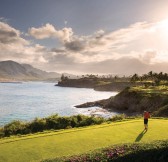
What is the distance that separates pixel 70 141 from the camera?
18.2m

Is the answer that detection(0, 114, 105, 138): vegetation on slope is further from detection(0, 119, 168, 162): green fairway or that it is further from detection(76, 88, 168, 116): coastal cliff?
detection(76, 88, 168, 116): coastal cliff

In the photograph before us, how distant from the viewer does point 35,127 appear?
111 ft

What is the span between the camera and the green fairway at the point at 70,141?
15.9 meters

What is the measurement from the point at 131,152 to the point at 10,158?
678cm

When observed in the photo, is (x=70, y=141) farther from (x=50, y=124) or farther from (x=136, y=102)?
(x=136, y=102)

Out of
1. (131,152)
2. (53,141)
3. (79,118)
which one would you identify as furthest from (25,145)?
(79,118)

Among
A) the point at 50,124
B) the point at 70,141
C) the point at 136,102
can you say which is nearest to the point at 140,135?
the point at 70,141

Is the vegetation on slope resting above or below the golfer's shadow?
below

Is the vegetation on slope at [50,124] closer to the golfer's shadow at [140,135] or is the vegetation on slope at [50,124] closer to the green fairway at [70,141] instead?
the green fairway at [70,141]

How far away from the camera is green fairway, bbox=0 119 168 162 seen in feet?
52.3

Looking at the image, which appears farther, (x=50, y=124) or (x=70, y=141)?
(x=50, y=124)

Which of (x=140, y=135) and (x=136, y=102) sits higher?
(x=140, y=135)

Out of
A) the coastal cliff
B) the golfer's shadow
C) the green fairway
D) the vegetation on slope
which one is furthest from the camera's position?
the coastal cliff

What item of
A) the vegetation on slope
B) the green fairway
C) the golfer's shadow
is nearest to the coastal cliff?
the vegetation on slope
